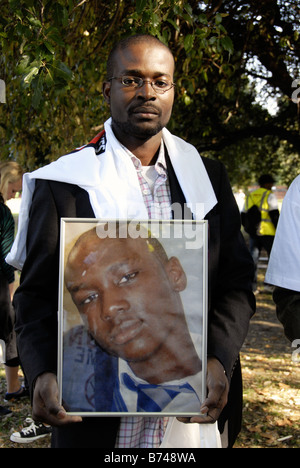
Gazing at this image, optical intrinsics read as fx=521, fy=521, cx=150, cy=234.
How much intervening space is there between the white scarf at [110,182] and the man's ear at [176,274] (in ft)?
0.64

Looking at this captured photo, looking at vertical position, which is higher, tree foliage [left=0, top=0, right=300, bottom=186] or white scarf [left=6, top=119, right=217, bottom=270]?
tree foliage [left=0, top=0, right=300, bottom=186]

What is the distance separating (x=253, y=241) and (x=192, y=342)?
8288 mm

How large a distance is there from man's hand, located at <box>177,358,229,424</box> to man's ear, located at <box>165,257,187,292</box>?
0.26 metres

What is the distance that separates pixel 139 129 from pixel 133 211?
277 millimetres

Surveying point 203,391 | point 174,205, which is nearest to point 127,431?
point 203,391

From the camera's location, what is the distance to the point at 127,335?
4.86ft

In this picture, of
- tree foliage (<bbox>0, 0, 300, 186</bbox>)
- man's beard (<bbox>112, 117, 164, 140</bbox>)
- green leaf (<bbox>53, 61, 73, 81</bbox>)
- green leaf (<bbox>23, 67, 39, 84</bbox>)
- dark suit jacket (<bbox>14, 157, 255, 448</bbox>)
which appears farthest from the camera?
tree foliage (<bbox>0, 0, 300, 186</bbox>)

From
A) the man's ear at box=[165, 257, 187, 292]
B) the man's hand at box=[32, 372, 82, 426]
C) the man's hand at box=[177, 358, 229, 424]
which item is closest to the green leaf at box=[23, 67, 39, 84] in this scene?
the man's ear at box=[165, 257, 187, 292]

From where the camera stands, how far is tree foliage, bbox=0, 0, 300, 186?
9.41ft

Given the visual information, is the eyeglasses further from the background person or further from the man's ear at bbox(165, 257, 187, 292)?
the background person

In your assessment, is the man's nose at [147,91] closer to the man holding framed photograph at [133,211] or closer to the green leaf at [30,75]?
the man holding framed photograph at [133,211]

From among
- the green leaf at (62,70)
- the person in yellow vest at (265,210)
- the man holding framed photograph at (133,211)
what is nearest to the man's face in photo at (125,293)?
the man holding framed photograph at (133,211)

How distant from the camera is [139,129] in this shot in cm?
170

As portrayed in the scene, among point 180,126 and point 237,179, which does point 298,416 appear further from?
point 237,179
